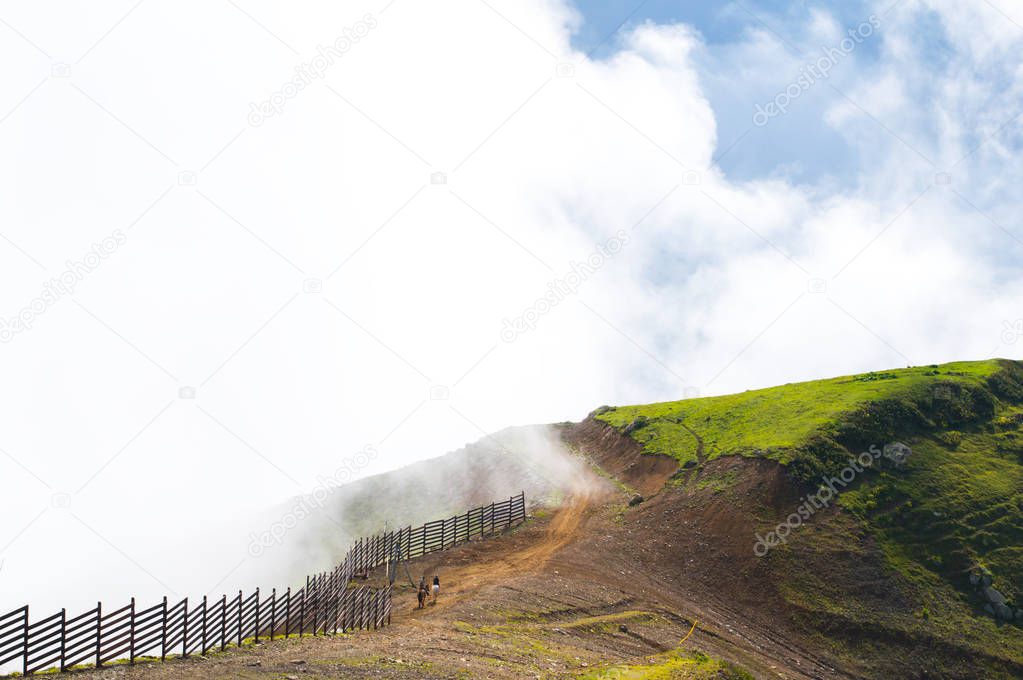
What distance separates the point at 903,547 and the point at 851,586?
5277mm

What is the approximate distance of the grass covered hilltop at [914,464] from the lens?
1641 inches

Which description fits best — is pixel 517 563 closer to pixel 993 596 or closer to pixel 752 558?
pixel 752 558

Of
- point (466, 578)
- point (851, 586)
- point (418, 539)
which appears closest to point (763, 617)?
point (851, 586)

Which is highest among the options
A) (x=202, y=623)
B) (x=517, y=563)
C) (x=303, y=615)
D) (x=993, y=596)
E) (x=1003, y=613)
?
(x=517, y=563)

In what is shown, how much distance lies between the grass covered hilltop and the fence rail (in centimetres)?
2544

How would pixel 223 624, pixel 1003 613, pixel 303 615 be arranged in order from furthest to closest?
pixel 1003 613
pixel 303 615
pixel 223 624

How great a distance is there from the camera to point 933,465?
51375mm

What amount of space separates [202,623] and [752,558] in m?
33.2

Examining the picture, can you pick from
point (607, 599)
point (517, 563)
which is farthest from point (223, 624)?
point (517, 563)

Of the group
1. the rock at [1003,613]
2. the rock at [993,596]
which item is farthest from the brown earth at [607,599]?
the rock at [1003,613]

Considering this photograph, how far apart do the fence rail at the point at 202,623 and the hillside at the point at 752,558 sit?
1.51 metres

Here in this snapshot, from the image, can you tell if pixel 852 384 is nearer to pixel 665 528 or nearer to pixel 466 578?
pixel 665 528

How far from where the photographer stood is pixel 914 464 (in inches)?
2025

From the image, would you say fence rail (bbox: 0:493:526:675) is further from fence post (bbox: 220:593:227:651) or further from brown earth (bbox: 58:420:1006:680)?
brown earth (bbox: 58:420:1006:680)
